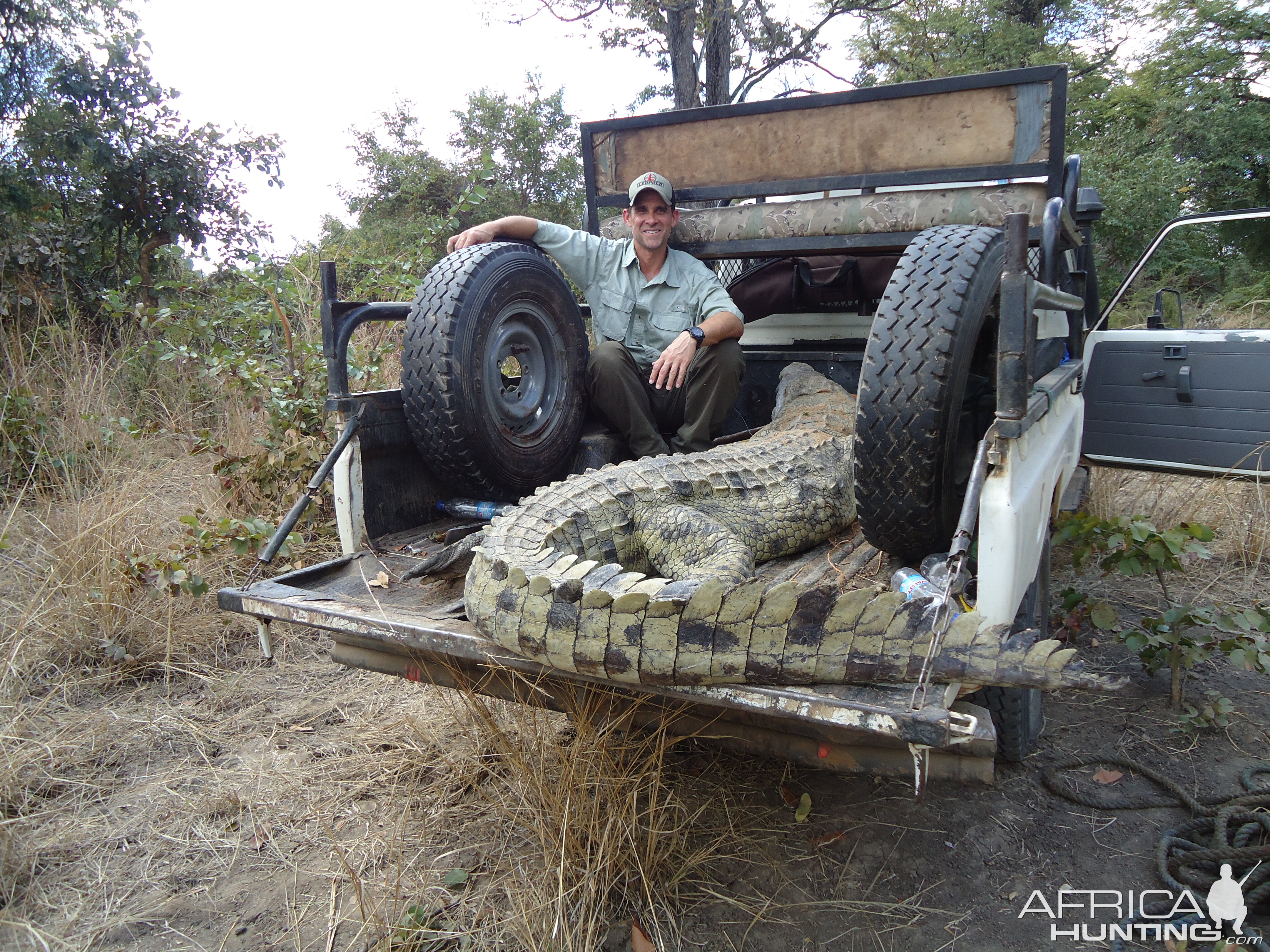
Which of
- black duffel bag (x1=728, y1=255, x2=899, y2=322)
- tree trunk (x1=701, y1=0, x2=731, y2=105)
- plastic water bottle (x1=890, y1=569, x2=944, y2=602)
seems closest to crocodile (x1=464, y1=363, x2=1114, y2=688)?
plastic water bottle (x1=890, y1=569, x2=944, y2=602)

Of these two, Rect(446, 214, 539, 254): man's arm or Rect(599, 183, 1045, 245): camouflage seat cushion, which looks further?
Rect(446, 214, 539, 254): man's arm

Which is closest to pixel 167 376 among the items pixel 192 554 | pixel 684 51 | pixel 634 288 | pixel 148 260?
pixel 148 260

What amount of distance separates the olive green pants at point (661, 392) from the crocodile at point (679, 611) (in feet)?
2.20

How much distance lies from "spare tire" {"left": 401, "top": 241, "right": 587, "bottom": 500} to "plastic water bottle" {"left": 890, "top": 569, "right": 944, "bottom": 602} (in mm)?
1480

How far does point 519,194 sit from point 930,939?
45.0 feet

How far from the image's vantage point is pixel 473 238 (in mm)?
3406

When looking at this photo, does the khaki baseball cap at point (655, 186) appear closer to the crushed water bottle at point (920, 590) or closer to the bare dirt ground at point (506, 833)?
the crushed water bottle at point (920, 590)

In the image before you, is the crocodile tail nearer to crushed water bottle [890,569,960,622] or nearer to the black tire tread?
crushed water bottle [890,569,960,622]

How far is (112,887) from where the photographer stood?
2.19 metres

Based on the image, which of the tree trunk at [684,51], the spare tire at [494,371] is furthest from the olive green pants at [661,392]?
the tree trunk at [684,51]

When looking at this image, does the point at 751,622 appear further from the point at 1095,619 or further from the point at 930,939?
the point at 1095,619

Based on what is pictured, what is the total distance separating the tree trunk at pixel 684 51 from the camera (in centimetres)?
1036

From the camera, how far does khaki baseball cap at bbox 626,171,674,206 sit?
11.6 ft

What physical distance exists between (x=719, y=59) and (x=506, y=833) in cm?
1102
